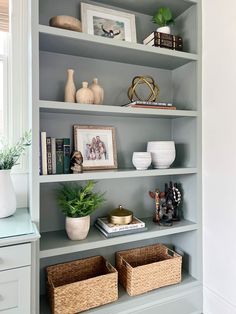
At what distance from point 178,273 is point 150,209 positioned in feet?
1.69

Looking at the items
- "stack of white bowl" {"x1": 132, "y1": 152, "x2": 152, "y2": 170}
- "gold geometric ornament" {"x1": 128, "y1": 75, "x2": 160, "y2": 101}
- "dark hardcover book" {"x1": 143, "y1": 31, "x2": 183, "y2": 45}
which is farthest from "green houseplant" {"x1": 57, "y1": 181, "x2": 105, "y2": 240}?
"dark hardcover book" {"x1": 143, "y1": 31, "x2": 183, "y2": 45}

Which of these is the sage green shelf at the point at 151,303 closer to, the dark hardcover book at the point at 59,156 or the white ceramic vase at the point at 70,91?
the dark hardcover book at the point at 59,156

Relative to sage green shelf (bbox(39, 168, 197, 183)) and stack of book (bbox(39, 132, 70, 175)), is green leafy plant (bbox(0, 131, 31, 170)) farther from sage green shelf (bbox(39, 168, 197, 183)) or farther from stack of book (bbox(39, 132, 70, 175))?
sage green shelf (bbox(39, 168, 197, 183))

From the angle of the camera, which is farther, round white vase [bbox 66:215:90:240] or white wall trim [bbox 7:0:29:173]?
white wall trim [bbox 7:0:29:173]

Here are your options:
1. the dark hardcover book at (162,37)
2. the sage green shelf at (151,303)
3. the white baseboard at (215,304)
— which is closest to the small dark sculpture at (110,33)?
the dark hardcover book at (162,37)

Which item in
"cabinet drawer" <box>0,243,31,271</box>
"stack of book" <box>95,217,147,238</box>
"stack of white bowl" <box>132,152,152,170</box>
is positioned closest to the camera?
"cabinet drawer" <box>0,243,31,271</box>

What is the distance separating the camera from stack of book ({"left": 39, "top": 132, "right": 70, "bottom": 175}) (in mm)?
1416

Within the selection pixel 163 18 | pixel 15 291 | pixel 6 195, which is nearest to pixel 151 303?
pixel 15 291

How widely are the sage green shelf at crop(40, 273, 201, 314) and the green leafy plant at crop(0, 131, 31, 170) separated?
93 centimetres

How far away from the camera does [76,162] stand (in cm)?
151

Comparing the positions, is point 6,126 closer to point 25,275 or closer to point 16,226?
point 16,226

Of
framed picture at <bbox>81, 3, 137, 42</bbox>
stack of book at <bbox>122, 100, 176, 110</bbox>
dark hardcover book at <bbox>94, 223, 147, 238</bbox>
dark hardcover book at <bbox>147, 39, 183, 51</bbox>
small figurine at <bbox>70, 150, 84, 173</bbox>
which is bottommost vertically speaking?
dark hardcover book at <bbox>94, 223, 147, 238</bbox>

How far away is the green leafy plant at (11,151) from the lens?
4.59ft

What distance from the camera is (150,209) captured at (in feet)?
6.57
